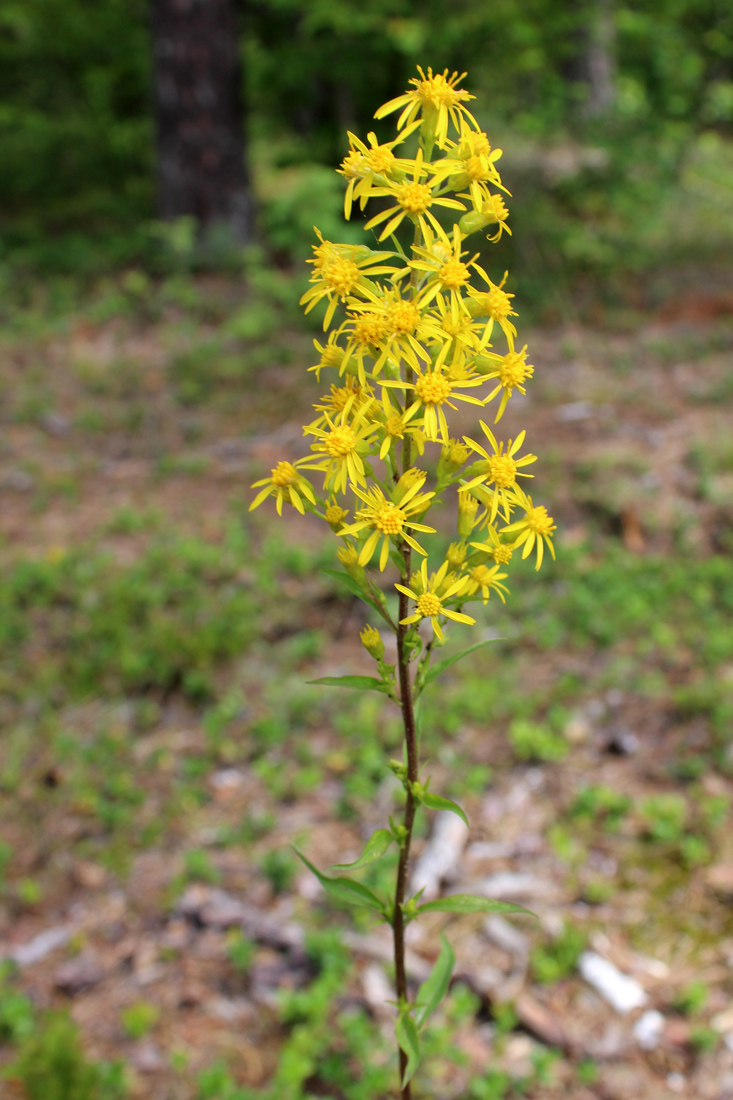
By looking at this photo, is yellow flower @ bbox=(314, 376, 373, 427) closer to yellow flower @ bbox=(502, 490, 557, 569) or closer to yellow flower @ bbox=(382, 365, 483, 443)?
yellow flower @ bbox=(382, 365, 483, 443)

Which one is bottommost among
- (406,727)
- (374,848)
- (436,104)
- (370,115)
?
(374,848)

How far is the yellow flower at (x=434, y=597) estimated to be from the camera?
1.29m

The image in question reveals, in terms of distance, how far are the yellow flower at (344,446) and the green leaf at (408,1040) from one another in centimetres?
94

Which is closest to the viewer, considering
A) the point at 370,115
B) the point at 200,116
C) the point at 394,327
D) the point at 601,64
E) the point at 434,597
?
the point at 394,327

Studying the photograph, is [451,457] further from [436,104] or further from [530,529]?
[436,104]

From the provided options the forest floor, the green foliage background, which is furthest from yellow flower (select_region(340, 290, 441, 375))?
the green foliage background

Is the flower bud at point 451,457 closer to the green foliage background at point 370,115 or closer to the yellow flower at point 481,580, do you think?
the yellow flower at point 481,580

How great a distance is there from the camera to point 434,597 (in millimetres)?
1319

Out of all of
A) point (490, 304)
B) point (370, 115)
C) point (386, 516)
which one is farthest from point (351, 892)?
point (370, 115)

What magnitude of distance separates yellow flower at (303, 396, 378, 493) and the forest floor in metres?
0.64

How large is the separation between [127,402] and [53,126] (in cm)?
488

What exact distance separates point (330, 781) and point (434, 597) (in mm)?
1985

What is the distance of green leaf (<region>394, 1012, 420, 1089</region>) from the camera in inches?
53.8

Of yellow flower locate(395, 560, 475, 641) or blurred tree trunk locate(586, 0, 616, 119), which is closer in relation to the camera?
yellow flower locate(395, 560, 475, 641)
